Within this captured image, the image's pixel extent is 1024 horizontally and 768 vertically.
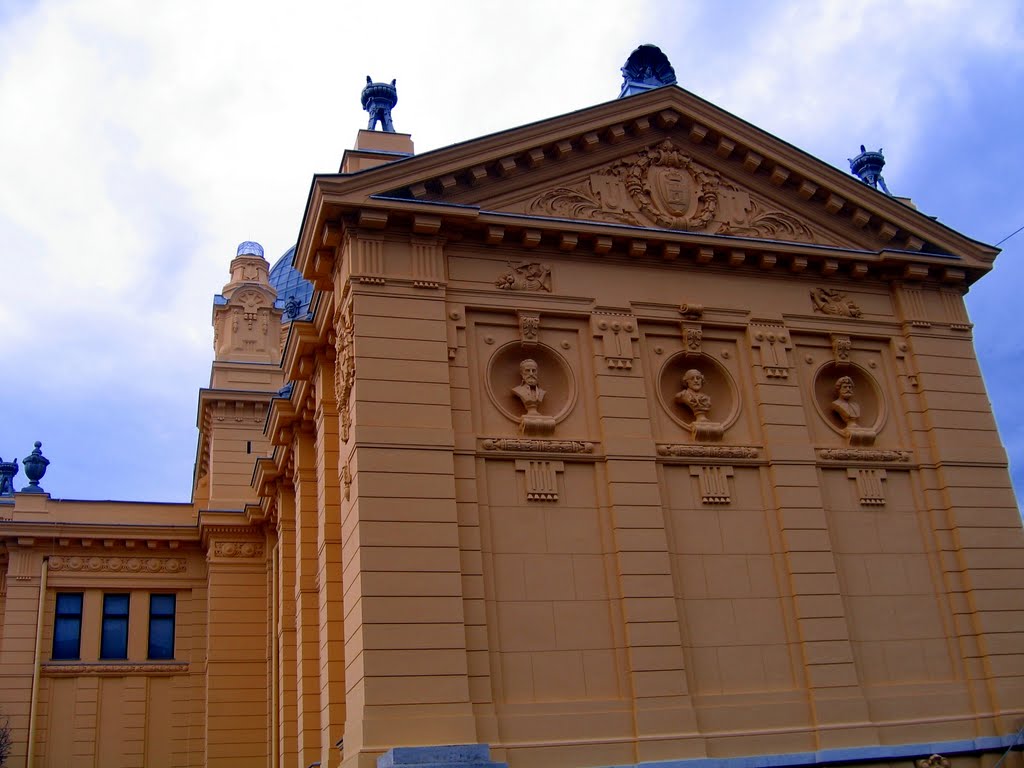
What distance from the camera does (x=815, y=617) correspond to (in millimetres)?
Result: 20625

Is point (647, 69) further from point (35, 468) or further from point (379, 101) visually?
point (35, 468)

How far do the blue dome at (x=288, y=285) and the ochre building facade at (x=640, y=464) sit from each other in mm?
20297

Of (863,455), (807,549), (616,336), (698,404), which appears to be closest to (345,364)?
(616,336)

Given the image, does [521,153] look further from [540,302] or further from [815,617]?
[815,617]

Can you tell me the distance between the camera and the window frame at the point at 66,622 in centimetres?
3394

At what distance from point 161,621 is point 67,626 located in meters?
2.72

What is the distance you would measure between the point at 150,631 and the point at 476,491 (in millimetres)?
19362

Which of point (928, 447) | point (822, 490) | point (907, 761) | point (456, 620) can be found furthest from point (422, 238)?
point (907, 761)

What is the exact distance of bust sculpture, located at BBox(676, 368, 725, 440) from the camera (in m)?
21.7

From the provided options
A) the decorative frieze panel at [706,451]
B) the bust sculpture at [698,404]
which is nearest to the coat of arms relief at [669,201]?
the bust sculpture at [698,404]

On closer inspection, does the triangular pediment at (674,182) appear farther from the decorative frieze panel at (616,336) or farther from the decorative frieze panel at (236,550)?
the decorative frieze panel at (236,550)

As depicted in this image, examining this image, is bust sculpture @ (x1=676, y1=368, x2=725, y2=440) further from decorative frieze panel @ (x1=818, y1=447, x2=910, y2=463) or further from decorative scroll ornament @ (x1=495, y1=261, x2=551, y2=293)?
decorative scroll ornament @ (x1=495, y1=261, x2=551, y2=293)

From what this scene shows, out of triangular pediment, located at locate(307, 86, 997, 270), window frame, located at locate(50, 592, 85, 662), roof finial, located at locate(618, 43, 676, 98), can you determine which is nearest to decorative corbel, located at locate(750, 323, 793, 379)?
triangular pediment, located at locate(307, 86, 997, 270)

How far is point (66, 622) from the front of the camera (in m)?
34.4
